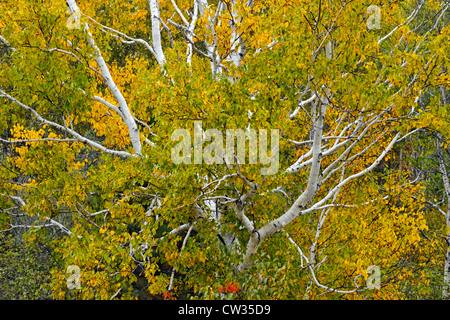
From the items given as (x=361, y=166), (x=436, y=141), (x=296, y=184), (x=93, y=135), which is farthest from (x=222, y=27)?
(x=93, y=135)

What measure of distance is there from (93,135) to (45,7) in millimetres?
11087

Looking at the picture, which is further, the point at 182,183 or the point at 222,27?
the point at 222,27

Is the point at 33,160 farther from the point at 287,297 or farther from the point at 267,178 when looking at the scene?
the point at 287,297

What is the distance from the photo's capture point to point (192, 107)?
17.2 ft

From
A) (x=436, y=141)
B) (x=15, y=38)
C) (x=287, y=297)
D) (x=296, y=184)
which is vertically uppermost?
(x=15, y=38)
